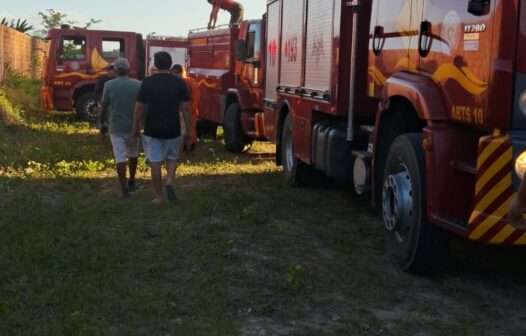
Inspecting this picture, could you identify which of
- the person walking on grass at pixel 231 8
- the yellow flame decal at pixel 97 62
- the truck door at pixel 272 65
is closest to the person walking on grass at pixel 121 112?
the truck door at pixel 272 65

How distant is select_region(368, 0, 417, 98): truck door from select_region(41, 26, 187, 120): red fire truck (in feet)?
43.9

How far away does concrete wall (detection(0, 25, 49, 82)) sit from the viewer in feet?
76.1

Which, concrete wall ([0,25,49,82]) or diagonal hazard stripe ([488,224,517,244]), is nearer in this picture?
diagonal hazard stripe ([488,224,517,244])

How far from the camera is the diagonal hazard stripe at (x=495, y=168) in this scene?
14.3 feet

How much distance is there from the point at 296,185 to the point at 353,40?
3210mm

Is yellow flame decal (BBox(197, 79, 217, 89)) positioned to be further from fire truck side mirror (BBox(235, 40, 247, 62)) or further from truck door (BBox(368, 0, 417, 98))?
truck door (BBox(368, 0, 417, 98))

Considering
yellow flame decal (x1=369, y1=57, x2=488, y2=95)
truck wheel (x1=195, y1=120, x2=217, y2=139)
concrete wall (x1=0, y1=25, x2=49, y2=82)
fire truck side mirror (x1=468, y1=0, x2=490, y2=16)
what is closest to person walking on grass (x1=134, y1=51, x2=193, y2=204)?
yellow flame decal (x1=369, y1=57, x2=488, y2=95)

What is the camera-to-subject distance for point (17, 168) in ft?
35.1

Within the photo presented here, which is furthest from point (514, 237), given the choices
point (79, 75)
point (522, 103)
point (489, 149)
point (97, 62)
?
point (79, 75)

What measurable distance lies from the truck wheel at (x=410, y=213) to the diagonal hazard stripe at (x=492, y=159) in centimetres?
79

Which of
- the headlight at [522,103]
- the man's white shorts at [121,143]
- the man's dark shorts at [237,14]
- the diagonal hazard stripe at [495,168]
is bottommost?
the man's white shorts at [121,143]

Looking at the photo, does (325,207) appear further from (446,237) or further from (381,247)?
(446,237)

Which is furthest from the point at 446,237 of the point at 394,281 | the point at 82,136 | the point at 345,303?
the point at 82,136

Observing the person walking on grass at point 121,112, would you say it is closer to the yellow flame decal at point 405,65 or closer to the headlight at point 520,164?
the yellow flame decal at point 405,65
